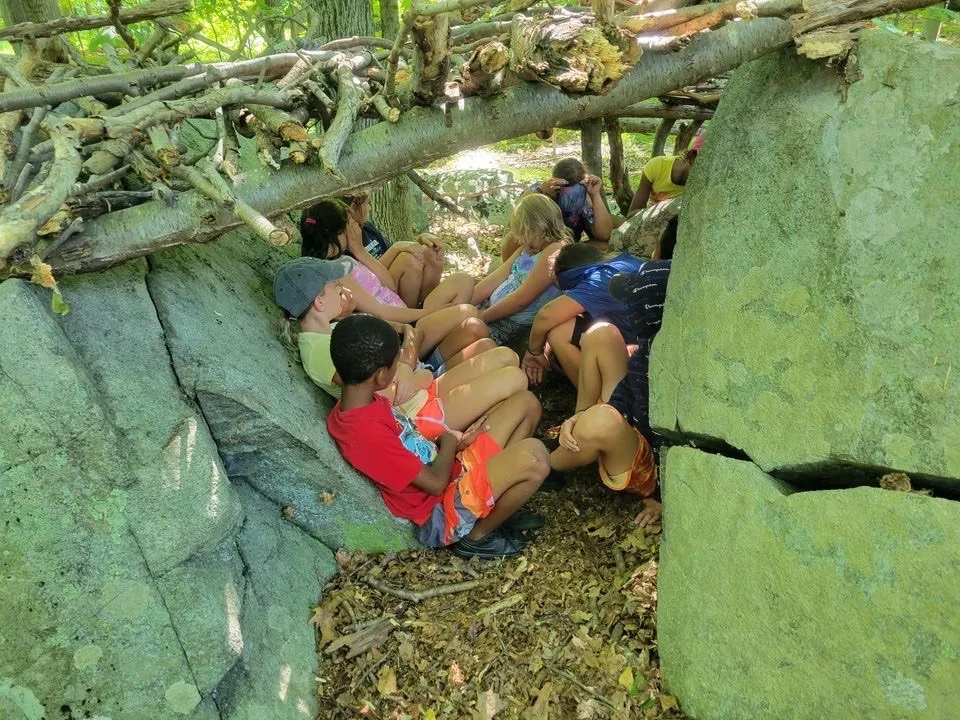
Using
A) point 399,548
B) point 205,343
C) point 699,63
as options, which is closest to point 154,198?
point 205,343

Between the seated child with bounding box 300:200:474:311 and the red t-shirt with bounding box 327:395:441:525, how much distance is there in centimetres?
136

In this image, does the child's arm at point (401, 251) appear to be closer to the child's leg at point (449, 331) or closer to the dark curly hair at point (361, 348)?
the child's leg at point (449, 331)

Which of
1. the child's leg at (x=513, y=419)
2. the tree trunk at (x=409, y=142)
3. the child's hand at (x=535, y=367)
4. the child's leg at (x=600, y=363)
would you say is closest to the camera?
the tree trunk at (x=409, y=142)

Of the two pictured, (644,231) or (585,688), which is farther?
(644,231)

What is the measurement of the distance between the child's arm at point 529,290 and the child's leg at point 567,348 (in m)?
0.54

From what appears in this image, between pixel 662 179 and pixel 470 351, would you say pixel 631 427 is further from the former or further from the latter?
pixel 662 179

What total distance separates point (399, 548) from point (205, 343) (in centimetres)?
143

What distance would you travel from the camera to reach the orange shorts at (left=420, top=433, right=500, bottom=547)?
356 cm

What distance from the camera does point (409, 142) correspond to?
9.55 ft

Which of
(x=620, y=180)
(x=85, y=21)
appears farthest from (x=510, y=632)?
(x=620, y=180)

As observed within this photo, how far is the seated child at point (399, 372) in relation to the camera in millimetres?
3738

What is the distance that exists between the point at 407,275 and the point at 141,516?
2.89m

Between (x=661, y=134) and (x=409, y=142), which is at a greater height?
(x=409, y=142)

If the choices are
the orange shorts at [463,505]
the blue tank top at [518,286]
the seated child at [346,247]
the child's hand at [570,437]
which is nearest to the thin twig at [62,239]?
the seated child at [346,247]
